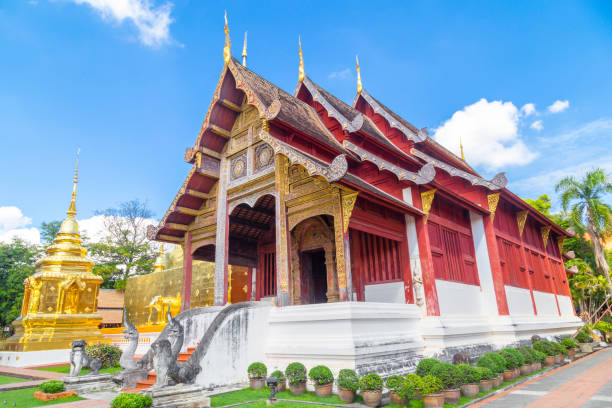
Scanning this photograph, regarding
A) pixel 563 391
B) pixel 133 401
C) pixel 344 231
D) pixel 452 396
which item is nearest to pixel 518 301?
pixel 563 391

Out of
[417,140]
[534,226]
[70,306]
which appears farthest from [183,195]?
[534,226]

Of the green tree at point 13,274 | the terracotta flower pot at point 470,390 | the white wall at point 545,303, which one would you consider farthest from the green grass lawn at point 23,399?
the green tree at point 13,274

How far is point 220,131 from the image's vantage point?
979cm

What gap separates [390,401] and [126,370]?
14.6 feet

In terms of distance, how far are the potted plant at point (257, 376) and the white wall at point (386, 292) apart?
10.9ft

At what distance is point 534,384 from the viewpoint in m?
7.29

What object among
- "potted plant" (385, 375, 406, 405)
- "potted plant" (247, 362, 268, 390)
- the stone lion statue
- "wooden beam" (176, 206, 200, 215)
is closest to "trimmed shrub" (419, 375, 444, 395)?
"potted plant" (385, 375, 406, 405)

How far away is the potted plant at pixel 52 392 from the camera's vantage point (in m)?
6.54

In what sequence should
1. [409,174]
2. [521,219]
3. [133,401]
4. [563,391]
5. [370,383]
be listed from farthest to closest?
1. [521,219]
2. [409,174]
3. [563,391]
4. [370,383]
5. [133,401]

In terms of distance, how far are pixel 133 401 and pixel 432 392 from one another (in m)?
3.96

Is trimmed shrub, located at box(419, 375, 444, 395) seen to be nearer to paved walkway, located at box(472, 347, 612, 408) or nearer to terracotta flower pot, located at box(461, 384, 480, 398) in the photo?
paved walkway, located at box(472, 347, 612, 408)

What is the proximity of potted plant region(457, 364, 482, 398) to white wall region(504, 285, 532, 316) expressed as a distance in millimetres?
5254

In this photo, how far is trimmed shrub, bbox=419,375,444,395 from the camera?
5.41 metres

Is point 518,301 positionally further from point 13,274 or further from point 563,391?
point 13,274
